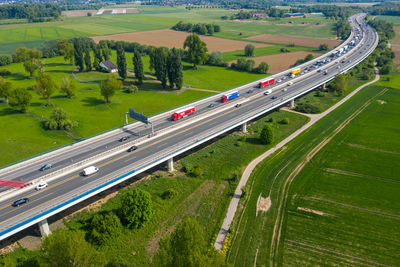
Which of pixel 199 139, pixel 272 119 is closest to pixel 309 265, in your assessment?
pixel 199 139

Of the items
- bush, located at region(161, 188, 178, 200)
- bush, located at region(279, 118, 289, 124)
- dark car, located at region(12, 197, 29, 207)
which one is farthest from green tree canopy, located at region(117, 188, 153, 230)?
bush, located at region(279, 118, 289, 124)

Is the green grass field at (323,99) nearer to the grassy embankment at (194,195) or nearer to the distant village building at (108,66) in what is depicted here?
the grassy embankment at (194,195)

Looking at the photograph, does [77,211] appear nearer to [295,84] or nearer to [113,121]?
[113,121]

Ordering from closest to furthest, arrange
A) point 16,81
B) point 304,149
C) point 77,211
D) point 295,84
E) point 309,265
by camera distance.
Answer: point 309,265
point 77,211
point 304,149
point 295,84
point 16,81

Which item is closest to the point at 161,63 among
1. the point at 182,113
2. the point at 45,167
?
the point at 182,113

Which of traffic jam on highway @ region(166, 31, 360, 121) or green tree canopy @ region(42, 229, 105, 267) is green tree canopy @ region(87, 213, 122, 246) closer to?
green tree canopy @ region(42, 229, 105, 267)
